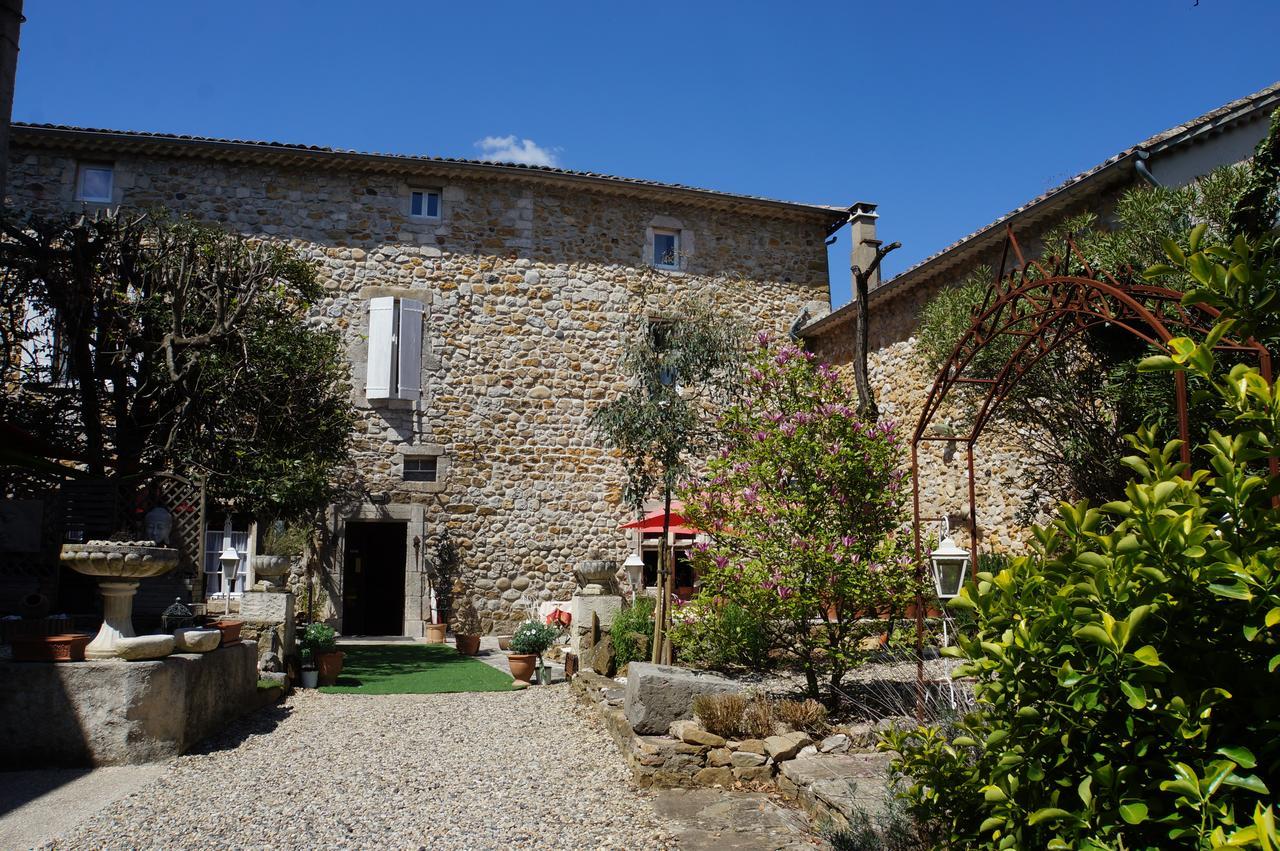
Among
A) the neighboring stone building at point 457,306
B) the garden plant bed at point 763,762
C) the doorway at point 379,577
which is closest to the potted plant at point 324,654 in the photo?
the neighboring stone building at point 457,306

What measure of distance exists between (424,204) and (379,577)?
6.53 meters

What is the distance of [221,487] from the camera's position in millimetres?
10453

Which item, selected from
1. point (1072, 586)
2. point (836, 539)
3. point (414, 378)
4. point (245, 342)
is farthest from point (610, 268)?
point (1072, 586)

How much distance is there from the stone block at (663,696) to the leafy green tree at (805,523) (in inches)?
17.5

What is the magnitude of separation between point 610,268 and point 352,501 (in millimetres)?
5775

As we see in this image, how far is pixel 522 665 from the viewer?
9.88 metres

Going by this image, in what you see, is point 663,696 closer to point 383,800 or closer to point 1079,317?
point 383,800

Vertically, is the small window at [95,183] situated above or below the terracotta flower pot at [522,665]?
above

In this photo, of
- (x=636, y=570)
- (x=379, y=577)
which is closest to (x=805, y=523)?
(x=636, y=570)

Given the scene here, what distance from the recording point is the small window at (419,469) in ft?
47.2

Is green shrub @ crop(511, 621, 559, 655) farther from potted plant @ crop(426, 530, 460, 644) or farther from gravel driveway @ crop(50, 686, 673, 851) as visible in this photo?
potted plant @ crop(426, 530, 460, 644)

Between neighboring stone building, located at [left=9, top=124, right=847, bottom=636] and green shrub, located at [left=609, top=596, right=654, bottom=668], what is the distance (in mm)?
5183

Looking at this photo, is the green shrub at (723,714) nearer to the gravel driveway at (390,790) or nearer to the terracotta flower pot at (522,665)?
the gravel driveway at (390,790)

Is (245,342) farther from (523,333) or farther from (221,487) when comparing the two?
(523,333)
